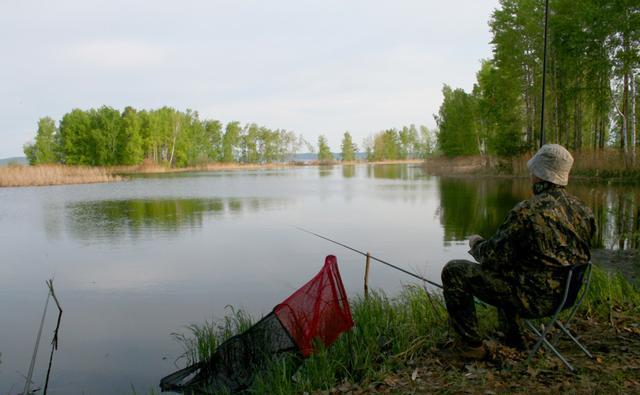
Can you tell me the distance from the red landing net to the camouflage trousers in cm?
81

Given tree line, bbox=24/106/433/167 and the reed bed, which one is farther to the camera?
tree line, bbox=24/106/433/167

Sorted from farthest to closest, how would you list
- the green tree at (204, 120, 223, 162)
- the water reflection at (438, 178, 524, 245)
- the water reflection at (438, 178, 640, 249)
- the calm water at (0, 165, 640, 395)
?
the green tree at (204, 120, 223, 162) < the water reflection at (438, 178, 524, 245) < the water reflection at (438, 178, 640, 249) < the calm water at (0, 165, 640, 395)

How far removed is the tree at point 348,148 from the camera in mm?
129625

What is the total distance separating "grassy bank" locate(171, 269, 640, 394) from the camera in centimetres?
322

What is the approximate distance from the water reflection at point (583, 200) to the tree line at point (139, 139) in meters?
62.2

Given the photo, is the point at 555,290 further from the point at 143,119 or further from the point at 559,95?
the point at 143,119

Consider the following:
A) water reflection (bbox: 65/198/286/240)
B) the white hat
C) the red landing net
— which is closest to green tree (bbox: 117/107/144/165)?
water reflection (bbox: 65/198/286/240)

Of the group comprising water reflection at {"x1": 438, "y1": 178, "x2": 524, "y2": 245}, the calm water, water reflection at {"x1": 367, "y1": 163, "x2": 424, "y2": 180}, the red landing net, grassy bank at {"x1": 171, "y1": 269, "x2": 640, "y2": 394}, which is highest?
the red landing net

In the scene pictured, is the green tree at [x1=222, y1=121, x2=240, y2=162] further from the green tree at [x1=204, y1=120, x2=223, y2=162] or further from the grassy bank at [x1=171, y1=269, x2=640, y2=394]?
the grassy bank at [x1=171, y1=269, x2=640, y2=394]

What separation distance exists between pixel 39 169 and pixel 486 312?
44.0 metres

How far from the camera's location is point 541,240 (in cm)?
311

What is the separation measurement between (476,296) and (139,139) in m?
76.3

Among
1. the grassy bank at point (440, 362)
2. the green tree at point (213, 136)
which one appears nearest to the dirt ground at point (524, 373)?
the grassy bank at point (440, 362)

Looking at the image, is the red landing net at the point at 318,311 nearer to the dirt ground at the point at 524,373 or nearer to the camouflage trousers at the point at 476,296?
the dirt ground at the point at 524,373
